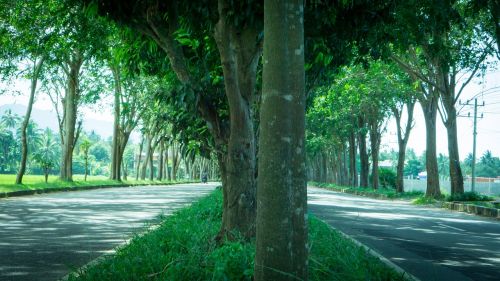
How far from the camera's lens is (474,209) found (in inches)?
837

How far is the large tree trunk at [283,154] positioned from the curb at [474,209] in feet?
55.2

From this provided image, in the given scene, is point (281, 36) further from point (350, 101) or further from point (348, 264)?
point (350, 101)

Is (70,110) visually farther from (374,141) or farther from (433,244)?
(433,244)

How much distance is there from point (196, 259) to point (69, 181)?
2931cm

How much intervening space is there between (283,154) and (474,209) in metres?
19.3

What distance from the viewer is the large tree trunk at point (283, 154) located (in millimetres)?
4145

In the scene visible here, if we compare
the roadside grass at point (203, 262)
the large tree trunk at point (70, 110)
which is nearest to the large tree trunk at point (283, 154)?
the roadside grass at point (203, 262)

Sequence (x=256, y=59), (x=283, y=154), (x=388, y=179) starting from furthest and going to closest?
(x=388, y=179), (x=256, y=59), (x=283, y=154)

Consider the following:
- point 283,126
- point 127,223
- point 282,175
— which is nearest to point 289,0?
point 283,126

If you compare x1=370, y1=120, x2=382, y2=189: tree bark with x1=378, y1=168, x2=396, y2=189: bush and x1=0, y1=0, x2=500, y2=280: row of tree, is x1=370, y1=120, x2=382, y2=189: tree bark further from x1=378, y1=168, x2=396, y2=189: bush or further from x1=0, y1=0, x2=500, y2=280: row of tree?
x1=0, y1=0, x2=500, y2=280: row of tree

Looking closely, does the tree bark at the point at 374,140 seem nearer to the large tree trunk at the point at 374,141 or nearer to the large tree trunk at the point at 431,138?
the large tree trunk at the point at 374,141

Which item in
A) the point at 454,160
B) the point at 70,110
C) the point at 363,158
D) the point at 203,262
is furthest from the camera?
the point at 363,158

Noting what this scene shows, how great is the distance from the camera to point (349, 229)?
12992mm

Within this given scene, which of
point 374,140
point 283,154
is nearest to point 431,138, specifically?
point 374,140
